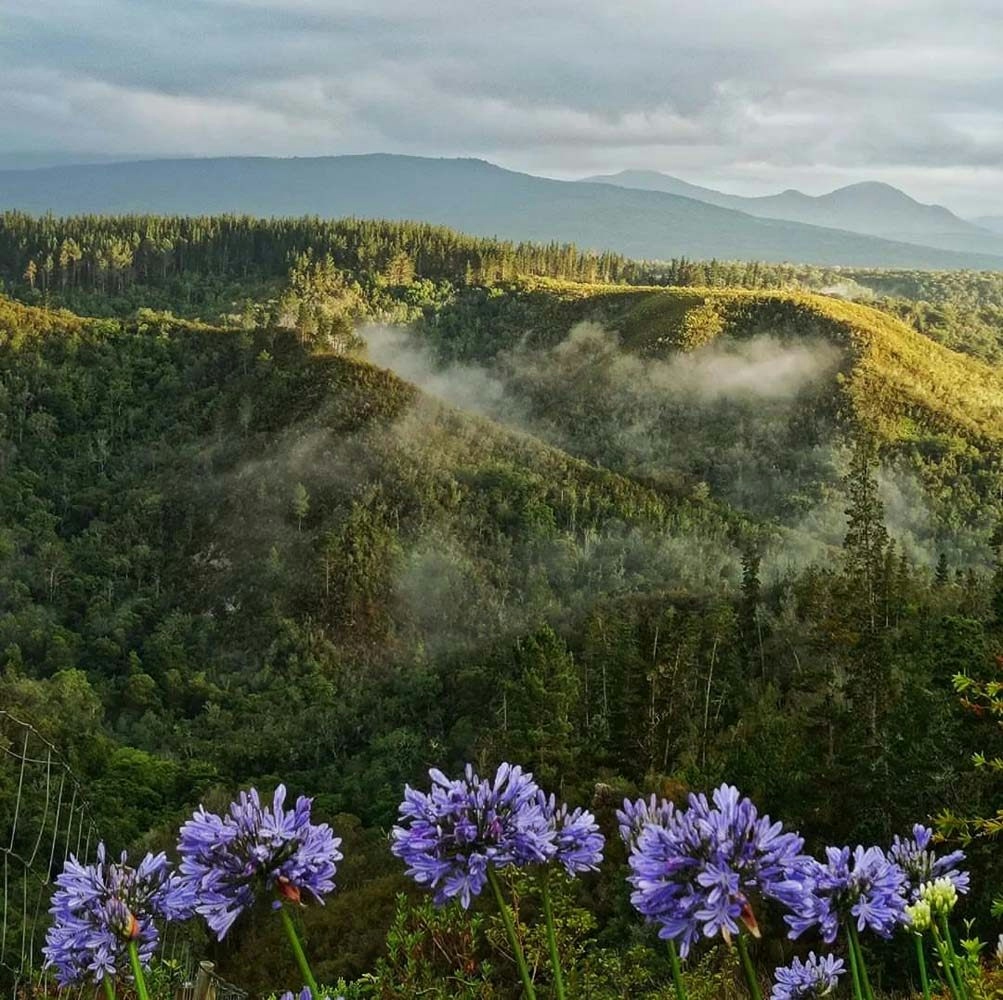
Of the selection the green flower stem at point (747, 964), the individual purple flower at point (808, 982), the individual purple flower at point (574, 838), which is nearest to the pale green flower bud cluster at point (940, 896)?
the individual purple flower at point (808, 982)

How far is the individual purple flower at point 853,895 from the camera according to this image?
279 cm

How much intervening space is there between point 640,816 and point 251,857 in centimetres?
110

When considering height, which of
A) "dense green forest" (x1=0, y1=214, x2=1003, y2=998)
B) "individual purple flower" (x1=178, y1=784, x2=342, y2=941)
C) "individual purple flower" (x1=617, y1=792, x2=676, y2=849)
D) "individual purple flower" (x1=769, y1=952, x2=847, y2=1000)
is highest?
"individual purple flower" (x1=617, y1=792, x2=676, y2=849)

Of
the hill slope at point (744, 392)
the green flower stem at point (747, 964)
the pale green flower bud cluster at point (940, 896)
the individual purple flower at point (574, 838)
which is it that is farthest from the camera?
the hill slope at point (744, 392)

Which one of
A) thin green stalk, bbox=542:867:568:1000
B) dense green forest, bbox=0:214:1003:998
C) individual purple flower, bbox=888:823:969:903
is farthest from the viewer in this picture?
dense green forest, bbox=0:214:1003:998

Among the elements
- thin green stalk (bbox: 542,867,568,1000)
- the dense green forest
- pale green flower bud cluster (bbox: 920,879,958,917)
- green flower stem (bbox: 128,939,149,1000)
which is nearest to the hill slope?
the dense green forest

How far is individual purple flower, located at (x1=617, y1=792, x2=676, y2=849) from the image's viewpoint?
2.65 meters

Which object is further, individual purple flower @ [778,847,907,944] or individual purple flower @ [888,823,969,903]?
individual purple flower @ [888,823,969,903]

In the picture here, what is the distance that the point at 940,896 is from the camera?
3037 mm

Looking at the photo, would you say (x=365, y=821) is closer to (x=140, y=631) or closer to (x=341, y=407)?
(x=140, y=631)

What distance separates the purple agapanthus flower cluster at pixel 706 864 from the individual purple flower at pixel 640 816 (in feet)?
0.50

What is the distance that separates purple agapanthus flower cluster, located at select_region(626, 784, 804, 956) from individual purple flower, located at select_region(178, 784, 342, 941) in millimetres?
853

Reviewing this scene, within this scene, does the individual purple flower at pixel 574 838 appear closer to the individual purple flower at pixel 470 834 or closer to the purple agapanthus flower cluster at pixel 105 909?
the individual purple flower at pixel 470 834

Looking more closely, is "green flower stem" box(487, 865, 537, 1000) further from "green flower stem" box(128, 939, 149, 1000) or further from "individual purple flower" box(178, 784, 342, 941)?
"green flower stem" box(128, 939, 149, 1000)
